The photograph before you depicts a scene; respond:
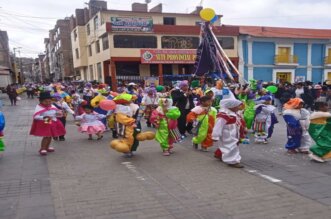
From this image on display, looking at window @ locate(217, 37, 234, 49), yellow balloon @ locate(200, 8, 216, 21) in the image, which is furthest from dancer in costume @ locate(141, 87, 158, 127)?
window @ locate(217, 37, 234, 49)

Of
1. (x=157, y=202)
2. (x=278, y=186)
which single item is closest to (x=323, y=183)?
(x=278, y=186)

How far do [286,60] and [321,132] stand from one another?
28.6 metres

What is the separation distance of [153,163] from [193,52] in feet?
84.4

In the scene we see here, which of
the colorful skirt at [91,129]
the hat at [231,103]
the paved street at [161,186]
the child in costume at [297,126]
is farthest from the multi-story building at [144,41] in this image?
the hat at [231,103]

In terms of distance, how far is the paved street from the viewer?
165 inches

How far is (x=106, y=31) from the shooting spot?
2855 cm

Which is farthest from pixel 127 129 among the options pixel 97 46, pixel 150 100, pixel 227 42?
pixel 97 46

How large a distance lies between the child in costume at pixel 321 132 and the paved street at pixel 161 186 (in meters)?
0.26

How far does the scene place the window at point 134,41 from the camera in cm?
2898

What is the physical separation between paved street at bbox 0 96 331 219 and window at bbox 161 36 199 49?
23713 mm

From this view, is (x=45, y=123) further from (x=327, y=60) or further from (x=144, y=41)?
(x=327, y=60)

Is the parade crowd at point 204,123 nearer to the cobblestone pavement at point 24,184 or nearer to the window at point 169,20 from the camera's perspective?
the cobblestone pavement at point 24,184

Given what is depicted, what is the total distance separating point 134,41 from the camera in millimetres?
29328

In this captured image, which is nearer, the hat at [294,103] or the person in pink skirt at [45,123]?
the hat at [294,103]
